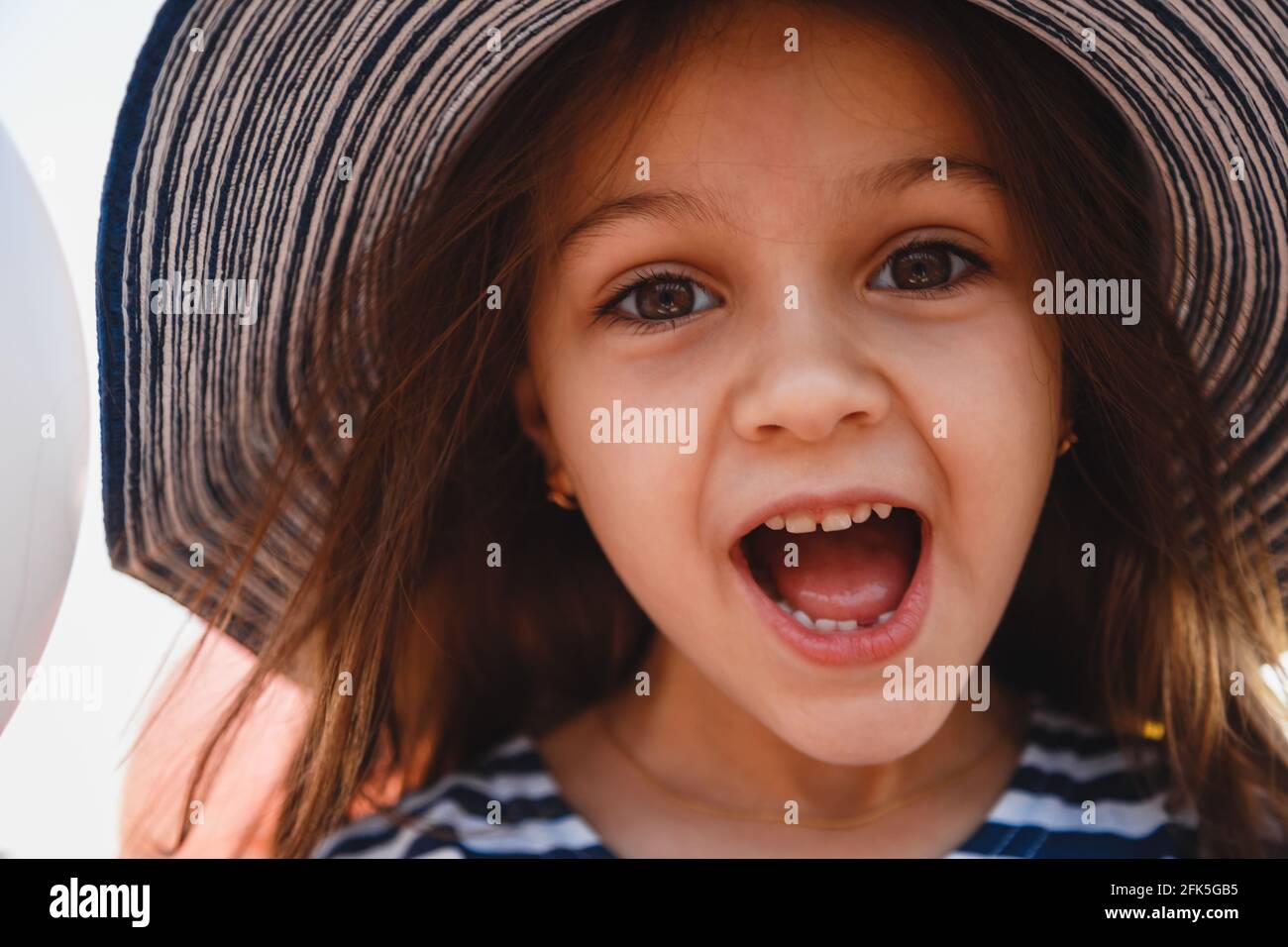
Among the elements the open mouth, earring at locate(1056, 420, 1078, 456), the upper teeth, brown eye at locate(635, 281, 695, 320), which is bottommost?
the open mouth

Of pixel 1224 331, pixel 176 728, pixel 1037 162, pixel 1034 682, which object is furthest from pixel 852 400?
pixel 176 728

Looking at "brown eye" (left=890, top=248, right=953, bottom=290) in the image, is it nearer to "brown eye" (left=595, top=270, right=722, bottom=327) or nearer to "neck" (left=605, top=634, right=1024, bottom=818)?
"brown eye" (left=595, top=270, right=722, bottom=327)

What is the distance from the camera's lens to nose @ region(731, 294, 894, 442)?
1.01 metres

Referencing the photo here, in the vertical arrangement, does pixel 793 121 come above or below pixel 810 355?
above

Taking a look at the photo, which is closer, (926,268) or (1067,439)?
(926,268)

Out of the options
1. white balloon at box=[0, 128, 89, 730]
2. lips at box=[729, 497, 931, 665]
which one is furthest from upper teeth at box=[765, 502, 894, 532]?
white balloon at box=[0, 128, 89, 730]

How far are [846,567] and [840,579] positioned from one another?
14 mm

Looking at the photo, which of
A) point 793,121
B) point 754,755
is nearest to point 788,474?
point 793,121

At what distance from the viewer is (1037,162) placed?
44.4 inches

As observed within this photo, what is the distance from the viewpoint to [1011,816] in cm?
124

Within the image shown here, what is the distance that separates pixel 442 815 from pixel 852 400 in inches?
24.6

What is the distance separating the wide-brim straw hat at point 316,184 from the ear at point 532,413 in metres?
0.21

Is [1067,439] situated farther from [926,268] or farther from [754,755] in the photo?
[754,755]

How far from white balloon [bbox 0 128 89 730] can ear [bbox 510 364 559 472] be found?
417 mm
